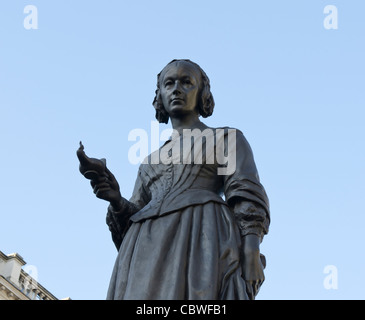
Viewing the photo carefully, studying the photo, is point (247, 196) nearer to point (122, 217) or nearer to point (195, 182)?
point (195, 182)

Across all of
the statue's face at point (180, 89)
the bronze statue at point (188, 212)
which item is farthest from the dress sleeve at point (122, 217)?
the statue's face at point (180, 89)

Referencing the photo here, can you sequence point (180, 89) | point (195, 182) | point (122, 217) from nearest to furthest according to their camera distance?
point (195, 182) → point (122, 217) → point (180, 89)

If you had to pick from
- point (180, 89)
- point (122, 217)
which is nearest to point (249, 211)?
point (122, 217)

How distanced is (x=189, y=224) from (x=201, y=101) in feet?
6.60

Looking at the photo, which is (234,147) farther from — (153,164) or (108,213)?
(108,213)

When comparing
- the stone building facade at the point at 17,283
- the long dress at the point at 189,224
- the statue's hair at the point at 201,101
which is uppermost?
the stone building facade at the point at 17,283

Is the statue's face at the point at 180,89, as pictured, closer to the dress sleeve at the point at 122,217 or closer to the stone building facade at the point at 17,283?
the dress sleeve at the point at 122,217

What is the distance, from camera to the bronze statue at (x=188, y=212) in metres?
7.09

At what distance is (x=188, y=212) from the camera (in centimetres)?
763

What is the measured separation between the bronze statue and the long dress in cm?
1

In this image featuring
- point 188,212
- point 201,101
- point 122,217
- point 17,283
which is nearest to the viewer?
point 188,212

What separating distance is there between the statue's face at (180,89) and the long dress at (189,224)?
0.37 metres

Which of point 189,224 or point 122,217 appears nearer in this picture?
point 189,224
